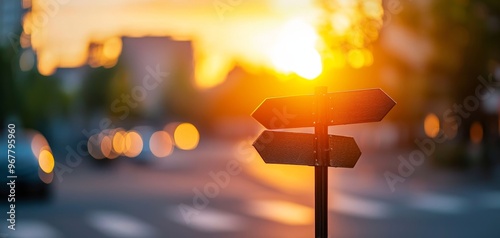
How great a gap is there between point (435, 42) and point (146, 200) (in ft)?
40.9

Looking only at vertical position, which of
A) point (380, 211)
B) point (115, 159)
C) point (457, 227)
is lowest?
point (457, 227)

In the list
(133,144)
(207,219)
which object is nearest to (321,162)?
(207,219)

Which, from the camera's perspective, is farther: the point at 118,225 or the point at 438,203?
the point at 438,203

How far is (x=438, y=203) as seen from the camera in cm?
2312

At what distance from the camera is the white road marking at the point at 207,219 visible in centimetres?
1712

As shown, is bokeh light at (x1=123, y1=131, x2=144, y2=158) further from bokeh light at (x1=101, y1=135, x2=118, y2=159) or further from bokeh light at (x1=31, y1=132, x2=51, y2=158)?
bokeh light at (x1=31, y1=132, x2=51, y2=158)

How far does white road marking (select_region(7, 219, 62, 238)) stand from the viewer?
1540 centimetres

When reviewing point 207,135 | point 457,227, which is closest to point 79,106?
point 207,135

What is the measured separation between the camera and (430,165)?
1447 inches

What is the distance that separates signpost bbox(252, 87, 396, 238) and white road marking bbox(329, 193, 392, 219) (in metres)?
13.5

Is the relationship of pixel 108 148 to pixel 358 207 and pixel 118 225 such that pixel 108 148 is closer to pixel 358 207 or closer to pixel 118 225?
pixel 358 207

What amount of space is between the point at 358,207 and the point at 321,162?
53.5ft

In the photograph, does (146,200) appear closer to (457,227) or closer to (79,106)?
(457,227)

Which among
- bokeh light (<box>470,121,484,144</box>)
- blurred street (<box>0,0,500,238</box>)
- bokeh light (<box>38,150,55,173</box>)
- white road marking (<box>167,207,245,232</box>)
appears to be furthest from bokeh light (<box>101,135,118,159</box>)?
white road marking (<box>167,207,245,232</box>)
